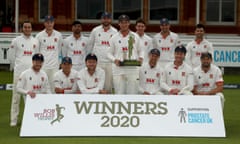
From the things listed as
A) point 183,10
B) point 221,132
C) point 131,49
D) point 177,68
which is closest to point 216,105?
point 221,132

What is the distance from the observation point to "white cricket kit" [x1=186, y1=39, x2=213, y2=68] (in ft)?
42.1

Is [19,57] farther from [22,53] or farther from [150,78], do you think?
[150,78]

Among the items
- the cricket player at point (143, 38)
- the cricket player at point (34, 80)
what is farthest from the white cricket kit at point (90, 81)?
the cricket player at point (143, 38)

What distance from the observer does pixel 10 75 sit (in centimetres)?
2025

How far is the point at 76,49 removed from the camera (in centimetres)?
1238

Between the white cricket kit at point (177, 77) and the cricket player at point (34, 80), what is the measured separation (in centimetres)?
215

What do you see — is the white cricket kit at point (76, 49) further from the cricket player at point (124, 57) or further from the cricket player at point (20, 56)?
the cricket player at point (20, 56)

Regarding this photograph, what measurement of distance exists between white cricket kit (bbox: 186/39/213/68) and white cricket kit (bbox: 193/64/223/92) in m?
1.33

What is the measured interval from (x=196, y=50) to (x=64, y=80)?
3.00 metres

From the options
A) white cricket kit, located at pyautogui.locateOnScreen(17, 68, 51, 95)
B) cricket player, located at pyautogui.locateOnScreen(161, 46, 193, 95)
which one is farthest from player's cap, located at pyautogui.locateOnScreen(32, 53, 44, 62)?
cricket player, located at pyautogui.locateOnScreen(161, 46, 193, 95)

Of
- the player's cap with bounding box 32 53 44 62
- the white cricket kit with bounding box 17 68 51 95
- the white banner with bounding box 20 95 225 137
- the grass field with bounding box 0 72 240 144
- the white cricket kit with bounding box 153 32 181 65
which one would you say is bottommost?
the grass field with bounding box 0 72 240 144

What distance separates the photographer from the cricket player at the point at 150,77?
458 inches

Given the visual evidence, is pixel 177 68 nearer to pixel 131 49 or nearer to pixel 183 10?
pixel 131 49

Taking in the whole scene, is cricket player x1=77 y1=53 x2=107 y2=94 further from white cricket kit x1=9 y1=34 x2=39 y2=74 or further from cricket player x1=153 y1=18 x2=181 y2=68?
cricket player x1=153 y1=18 x2=181 y2=68
